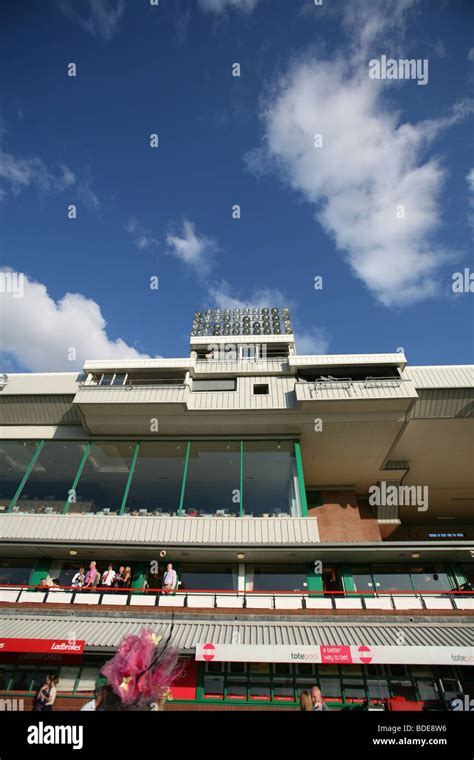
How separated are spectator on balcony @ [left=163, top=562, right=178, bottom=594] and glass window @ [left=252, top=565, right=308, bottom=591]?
3.51m

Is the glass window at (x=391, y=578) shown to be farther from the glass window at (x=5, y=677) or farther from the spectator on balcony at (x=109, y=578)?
the glass window at (x=5, y=677)

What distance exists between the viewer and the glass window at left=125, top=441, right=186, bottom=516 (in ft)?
64.2

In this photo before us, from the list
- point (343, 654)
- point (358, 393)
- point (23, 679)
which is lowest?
point (23, 679)

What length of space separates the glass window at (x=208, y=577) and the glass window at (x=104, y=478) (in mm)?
4587

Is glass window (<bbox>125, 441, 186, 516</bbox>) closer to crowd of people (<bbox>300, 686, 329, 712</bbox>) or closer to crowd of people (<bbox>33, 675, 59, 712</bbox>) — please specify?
crowd of people (<bbox>33, 675, 59, 712</bbox>)

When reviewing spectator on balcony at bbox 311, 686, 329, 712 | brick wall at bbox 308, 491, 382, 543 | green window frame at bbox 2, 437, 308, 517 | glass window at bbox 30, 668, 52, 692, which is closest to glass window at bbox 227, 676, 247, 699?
green window frame at bbox 2, 437, 308, 517

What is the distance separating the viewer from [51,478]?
21.5 metres

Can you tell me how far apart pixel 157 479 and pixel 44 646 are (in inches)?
349

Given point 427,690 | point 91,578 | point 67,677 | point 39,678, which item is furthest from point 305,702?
point 91,578

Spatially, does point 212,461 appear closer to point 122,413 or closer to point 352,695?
point 122,413

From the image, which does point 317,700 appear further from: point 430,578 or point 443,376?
point 443,376

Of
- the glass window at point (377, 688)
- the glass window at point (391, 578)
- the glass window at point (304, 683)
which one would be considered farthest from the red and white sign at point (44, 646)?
the glass window at point (391, 578)

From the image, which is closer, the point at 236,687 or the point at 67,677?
the point at 236,687

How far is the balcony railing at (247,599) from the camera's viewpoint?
50.3ft
